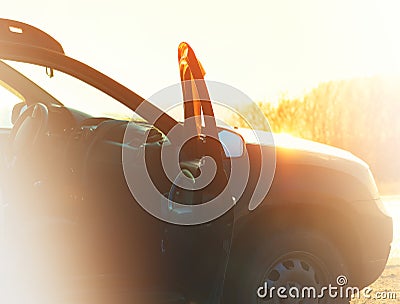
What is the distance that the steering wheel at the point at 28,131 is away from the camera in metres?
3.61

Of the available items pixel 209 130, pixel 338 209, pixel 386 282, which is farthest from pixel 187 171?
pixel 386 282

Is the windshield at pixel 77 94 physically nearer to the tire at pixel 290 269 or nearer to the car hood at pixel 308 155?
the car hood at pixel 308 155

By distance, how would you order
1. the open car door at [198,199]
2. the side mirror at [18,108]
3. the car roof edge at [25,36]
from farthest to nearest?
1. the side mirror at [18,108]
2. the open car door at [198,199]
3. the car roof edge at [25,36]

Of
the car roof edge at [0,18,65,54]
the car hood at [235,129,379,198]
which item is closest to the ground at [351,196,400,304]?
the car hood at [235,129,379,198]

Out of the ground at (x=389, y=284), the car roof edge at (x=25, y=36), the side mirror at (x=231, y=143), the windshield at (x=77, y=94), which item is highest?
the car roof edge at (x=25, y=36)

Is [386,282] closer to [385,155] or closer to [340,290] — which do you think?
[340,290]

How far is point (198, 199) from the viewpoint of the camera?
3367mm

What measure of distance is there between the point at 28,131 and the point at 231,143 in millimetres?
1093

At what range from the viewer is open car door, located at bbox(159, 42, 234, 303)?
3.35m

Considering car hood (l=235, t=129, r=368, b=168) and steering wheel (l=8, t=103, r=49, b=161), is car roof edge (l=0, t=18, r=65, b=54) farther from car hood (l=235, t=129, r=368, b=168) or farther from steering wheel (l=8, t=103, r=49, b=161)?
car hood (l=235, t=129, r=368, b=168)

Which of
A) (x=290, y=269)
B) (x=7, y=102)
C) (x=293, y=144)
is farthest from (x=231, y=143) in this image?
(x=7, y=102)

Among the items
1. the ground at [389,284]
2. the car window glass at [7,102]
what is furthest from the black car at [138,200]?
the ground at [389,284]

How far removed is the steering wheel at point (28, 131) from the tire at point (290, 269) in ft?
4.23

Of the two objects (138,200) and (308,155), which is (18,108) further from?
(308,155)
